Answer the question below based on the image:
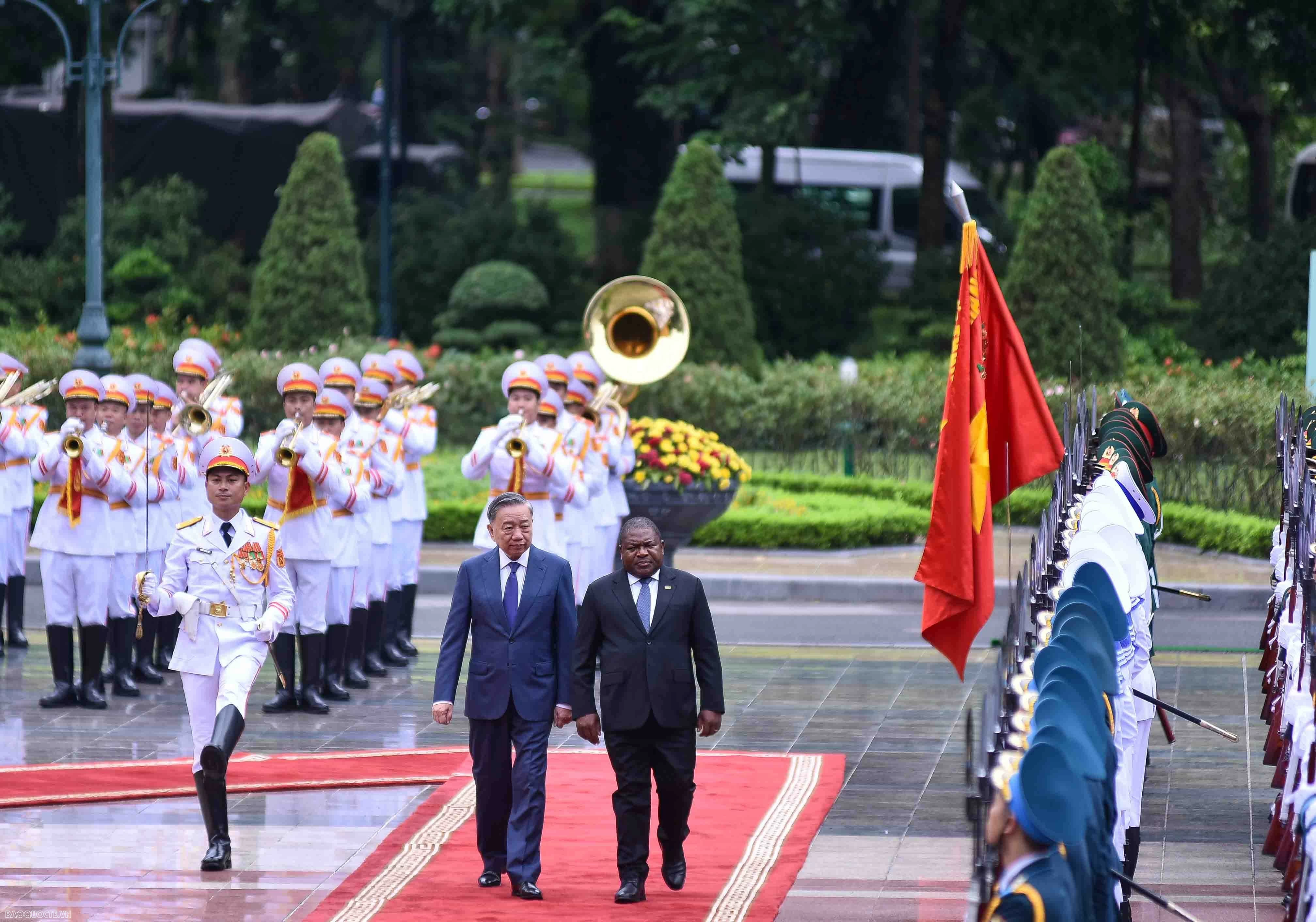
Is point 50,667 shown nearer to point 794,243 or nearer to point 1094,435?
point 1094,435

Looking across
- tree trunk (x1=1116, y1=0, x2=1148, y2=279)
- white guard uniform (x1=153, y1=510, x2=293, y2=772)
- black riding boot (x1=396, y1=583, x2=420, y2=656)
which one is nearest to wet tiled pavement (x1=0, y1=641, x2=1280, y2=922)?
black riding boot (x1=396, y1=583, x2=420, y2=656)

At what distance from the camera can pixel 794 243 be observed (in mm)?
32781

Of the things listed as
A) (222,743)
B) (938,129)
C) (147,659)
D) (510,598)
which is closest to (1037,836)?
(510,598)

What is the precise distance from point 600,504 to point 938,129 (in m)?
21.2

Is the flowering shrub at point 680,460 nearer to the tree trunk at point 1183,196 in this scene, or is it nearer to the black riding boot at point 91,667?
the black riding boot at point 91,667

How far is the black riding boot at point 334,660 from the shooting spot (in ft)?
41.4

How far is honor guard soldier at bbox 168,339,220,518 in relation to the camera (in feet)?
43.4

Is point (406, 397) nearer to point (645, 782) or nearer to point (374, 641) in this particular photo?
point (374, 641)

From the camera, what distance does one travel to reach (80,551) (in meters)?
12.4

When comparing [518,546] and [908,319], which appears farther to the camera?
[908,319]

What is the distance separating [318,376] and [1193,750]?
5705mm

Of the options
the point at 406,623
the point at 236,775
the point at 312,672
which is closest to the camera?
the point at 236,775

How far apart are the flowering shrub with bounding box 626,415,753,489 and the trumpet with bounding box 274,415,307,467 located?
347 cm

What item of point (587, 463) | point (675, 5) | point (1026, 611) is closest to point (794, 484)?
point (587, 463)
